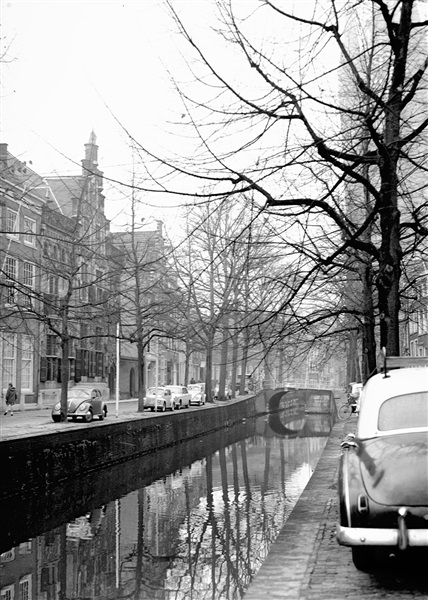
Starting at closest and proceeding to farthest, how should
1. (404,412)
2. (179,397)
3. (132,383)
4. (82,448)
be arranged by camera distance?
(404,412) → (82,448) → (179,397) → (132,383)

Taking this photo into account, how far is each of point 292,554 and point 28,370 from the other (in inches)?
1384

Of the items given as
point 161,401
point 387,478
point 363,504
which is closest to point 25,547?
point 363,504

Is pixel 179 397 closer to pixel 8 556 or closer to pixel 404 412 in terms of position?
pixel 8 556

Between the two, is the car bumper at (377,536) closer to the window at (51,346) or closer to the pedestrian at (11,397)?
the pedestrian at (11,397)

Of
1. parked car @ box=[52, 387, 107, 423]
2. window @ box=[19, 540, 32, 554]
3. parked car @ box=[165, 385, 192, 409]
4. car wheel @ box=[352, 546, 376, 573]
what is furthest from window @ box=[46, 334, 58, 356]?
car wheel @ box=[352, 546, 376, 573]

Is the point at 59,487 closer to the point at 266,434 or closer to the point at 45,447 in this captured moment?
the point at 45,447

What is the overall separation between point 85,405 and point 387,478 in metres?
26.6

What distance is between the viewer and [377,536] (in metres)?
6.70

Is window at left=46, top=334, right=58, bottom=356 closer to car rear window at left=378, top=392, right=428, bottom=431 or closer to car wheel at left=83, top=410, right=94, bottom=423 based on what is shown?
car wheel at left=83, top=410, right=94, bottom=423

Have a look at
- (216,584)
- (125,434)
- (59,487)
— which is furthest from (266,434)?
(216,584)

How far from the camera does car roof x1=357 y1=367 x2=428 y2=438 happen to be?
25.6 feet

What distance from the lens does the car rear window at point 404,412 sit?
759cm

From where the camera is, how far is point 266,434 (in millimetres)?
42781

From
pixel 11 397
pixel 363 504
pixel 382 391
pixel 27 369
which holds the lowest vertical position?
pixel 363 504
